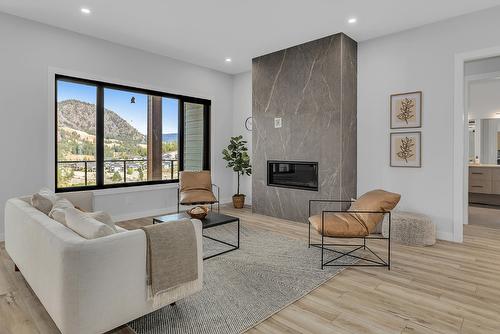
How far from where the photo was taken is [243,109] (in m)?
6.59

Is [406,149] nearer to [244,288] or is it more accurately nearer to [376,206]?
[376,206]

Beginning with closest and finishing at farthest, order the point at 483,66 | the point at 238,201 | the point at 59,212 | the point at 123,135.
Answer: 1. the point at 59,212
2. the point at 483,66
3. the point at 123,135
4. the point at 238,201

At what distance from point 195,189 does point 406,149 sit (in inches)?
133

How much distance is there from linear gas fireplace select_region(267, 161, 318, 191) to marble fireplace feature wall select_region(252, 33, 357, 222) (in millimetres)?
90

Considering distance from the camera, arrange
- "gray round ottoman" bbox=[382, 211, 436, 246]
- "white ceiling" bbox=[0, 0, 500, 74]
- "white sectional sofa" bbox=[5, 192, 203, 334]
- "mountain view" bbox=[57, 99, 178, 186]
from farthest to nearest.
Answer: "mountain view" bbox=[57, 99, 178, 186] → "gray round ottoman" bbox=[382, 211, 436, 246] → "white ceiling" bbox=[0, 0, 500, 74] → "white sectional sofa" bbox=[5, 192, 203, 334]

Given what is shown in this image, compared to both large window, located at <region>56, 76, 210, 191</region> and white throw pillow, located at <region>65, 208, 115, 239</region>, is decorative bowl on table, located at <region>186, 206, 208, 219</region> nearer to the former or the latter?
white throw pillow, located at <region>65, 208, 115, 239</region>

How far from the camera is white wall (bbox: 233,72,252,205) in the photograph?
6477mm

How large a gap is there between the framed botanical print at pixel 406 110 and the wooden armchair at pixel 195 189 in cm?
288

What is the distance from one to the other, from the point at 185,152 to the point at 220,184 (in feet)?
3.48

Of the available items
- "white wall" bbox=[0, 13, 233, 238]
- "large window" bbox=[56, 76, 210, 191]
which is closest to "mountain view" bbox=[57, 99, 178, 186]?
"large window" bbox=[56, 76, 210, 191]

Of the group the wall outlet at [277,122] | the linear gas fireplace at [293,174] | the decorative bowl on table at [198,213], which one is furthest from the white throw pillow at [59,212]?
the wall outlet at [277,122]

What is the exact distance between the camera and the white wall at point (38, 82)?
3.87 metres

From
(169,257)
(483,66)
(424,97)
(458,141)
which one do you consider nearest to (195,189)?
(169,257)

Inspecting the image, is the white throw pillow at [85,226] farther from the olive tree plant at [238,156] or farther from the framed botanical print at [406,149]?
the olive tree plant at [238,156]
